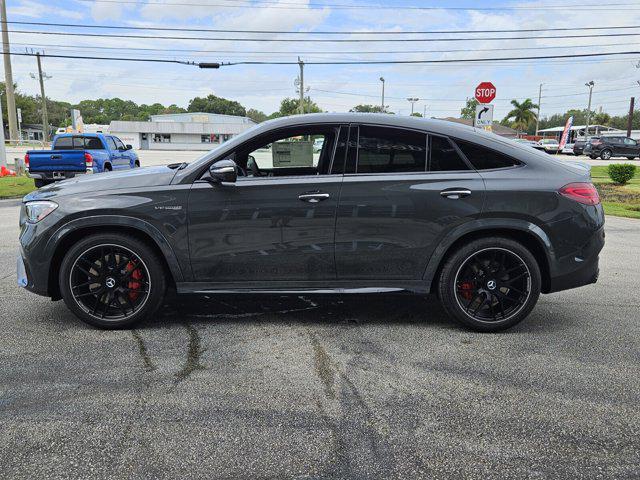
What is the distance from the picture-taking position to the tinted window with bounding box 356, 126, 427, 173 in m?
4.34

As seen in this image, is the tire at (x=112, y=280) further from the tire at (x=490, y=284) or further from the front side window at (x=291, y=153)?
the tire at (x=490, y=284)

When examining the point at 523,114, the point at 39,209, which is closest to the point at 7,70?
the point at 39,209

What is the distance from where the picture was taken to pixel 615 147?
38312 mm

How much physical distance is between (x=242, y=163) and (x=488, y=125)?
12.8 m

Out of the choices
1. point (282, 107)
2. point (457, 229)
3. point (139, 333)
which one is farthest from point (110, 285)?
point (282, 107)

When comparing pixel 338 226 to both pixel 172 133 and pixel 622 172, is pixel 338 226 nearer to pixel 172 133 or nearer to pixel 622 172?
pixel 622 172

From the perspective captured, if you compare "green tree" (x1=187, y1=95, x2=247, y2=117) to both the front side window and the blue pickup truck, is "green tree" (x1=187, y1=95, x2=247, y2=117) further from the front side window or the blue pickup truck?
the front side window

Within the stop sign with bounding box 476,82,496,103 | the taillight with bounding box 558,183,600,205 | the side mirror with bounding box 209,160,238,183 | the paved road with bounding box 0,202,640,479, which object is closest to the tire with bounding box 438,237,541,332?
the paved road with bounding box 0,202,640,479

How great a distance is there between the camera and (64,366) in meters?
3.68

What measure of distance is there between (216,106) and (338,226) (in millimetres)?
133443

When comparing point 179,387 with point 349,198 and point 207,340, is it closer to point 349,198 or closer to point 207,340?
point 207,340

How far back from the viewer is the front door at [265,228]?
4.21 meters

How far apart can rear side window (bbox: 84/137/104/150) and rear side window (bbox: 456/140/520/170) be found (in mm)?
15977

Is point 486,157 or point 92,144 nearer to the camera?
point 486,157
